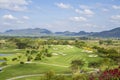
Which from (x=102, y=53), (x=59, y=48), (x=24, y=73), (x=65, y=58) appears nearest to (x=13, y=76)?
(x=24, y=73)

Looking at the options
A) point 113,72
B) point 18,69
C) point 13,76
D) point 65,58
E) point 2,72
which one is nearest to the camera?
point 113,72

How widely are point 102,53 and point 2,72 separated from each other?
7641 cm

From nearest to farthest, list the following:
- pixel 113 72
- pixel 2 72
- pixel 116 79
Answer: pixel 116 79 < pixel 113 72 < pixel 2 72

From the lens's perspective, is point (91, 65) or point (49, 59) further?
point (49, 59)

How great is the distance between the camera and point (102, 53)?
161 metres

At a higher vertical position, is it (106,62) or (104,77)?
(104,77)

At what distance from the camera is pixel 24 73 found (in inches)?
4166

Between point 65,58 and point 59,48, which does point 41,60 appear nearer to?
point 65,58

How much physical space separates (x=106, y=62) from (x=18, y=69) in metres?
40.1

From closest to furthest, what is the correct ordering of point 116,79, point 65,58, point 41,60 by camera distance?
point 116,79
point 41,60
point 65,58

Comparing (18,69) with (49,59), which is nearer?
(18,69)

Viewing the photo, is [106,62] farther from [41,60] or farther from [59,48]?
[59,48]

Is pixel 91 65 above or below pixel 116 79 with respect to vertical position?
below

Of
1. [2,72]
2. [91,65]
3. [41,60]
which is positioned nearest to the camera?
[2,72]
